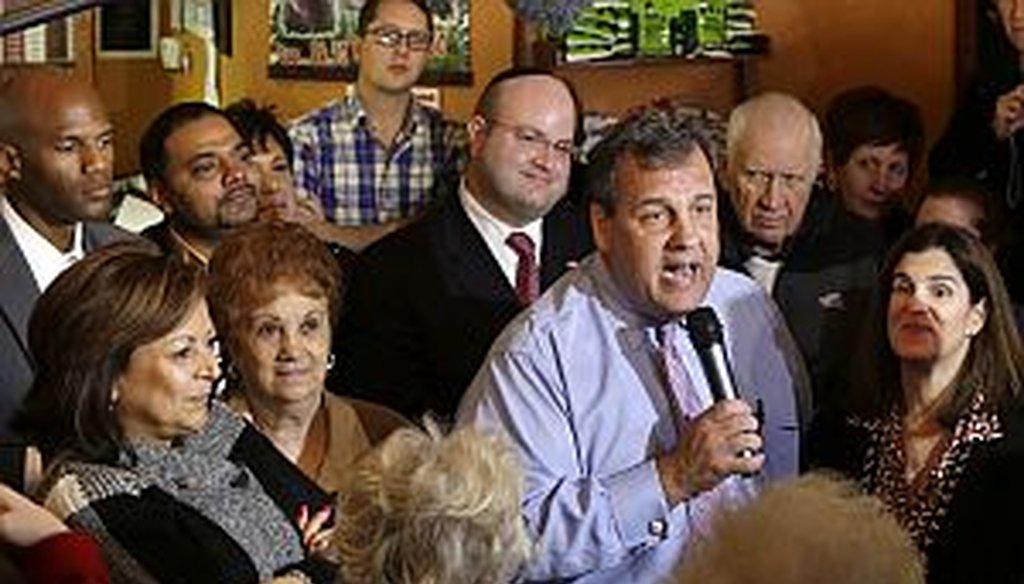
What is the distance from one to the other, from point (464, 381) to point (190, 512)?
3.24 feet

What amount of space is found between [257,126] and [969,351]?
55.0 inches

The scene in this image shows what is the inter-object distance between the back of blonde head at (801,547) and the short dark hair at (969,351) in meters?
1.37

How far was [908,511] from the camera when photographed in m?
2.48

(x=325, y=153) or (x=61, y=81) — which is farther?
(x=325, y=153)

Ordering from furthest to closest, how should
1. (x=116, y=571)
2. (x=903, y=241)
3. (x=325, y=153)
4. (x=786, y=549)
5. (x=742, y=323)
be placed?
(x=325, y=153)
(x=903, y=241)
(x=742, y=323)
(x=116, y=571)
(x=786, y=549)

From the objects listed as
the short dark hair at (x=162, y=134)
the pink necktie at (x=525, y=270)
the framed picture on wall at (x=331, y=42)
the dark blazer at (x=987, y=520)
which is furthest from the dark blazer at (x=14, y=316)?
the framed picture on wall at (x=331, y=42)

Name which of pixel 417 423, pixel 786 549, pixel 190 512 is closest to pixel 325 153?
pixel 417 423

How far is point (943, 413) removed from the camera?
8.27 ft

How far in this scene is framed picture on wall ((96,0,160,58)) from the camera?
19.7 ft

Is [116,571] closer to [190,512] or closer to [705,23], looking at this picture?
[190,512]

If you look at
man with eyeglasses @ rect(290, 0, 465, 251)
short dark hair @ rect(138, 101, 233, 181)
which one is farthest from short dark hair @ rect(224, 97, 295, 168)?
man with eyeglasses @ rect(290, 0, 465, 251)

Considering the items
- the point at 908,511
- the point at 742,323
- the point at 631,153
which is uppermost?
the point at 631,153

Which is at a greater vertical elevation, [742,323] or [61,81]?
[61,81]

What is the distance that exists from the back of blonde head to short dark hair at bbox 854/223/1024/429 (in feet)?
4.50
